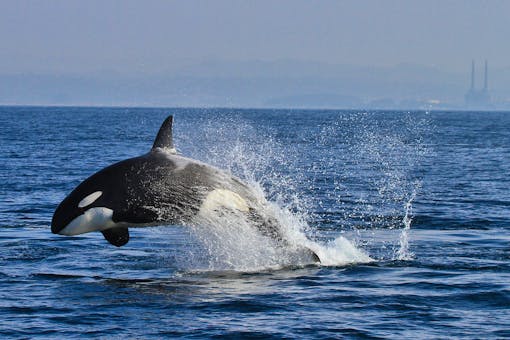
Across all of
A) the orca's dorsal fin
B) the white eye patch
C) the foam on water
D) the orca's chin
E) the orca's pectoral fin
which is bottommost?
the foam on water

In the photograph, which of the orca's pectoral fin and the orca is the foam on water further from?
the orca's pectoral fin

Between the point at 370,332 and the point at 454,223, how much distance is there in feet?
31.7

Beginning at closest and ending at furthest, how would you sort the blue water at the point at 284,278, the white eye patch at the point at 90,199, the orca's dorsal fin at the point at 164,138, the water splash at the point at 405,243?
the blue water at the point at 284,278 < the white eye patch at the point at 90,199 < the orca's dorsal fin at the point at 164,138 < the water splash at the point at 405,243

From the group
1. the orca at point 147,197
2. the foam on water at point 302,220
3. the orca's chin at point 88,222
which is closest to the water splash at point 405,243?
the foam on water at point 302,220

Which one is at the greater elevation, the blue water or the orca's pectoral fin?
the orca's pectoral fin

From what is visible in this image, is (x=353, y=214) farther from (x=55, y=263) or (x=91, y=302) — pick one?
(x=91, y=302)

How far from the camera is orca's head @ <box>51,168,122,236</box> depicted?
13.2 meters

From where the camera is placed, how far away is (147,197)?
43.6ft

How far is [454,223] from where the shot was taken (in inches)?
788

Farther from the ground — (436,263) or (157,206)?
(157,206)

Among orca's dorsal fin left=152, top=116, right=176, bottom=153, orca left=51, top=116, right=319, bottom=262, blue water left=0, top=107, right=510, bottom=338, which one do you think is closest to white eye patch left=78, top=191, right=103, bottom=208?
orca left=51, top=116, right=319, bottom=262

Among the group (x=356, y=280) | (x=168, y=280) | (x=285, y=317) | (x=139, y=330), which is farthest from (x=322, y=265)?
(x=139, y=330)

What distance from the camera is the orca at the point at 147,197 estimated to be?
521 inches

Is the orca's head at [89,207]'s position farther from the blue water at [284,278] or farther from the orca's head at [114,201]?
the blue water at [284,278]
